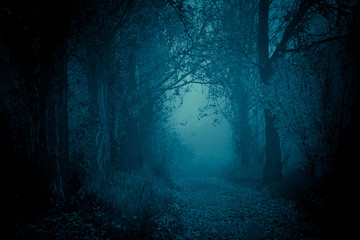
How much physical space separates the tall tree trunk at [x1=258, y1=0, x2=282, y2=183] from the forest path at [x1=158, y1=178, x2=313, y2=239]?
1178 mm

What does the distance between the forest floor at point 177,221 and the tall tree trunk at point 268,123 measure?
1759 millimetres

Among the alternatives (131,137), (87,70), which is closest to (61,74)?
(87,70)

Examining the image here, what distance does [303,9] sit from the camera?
28.9ft

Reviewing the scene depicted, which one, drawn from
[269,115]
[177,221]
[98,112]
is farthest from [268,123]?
[98,112]

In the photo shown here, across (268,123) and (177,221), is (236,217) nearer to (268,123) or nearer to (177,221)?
(177,221)

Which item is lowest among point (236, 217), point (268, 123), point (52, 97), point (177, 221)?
point (236, 217)

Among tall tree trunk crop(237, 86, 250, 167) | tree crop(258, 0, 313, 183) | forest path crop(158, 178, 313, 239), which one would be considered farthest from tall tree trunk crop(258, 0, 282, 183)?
tall tree trunk crop(237, 86, 250, 167)

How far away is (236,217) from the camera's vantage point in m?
7.06

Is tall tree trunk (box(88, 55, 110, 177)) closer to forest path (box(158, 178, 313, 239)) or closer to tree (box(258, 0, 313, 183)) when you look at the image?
forest path (box(158, 178, 313, 239))

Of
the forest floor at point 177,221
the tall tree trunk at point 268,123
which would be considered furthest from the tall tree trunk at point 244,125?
the forest floor at point 177,221

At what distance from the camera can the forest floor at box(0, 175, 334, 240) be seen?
14.5 ft

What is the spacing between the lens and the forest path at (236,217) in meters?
5.68

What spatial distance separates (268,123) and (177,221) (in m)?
7.06

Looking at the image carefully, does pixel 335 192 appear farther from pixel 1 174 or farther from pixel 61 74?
pixel 1 174
